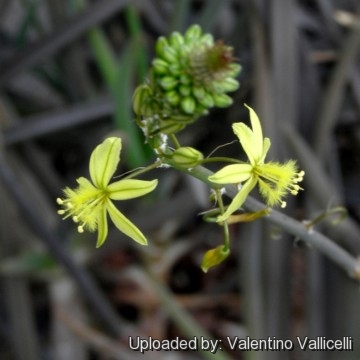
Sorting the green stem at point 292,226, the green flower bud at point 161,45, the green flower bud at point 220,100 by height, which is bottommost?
the green stem at point 292,226

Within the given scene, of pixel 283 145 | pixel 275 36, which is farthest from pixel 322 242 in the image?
pixel 275 36

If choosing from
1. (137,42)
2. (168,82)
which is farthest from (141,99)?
(137,42)

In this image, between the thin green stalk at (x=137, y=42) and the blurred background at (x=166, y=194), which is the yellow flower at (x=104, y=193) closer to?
the blurred background at (x=166, y=194)

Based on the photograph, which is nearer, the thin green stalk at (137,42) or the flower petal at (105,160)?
the flower petal at (105,160)

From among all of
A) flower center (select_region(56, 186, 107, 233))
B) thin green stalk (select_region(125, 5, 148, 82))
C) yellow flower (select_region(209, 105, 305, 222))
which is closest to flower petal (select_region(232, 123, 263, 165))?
yellow flower (select_region(209, 105, 305, 222))

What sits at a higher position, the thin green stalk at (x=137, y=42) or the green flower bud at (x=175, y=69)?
the thin green stalk at (x=137, y=42)

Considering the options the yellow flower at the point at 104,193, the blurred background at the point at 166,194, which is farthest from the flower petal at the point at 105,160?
the blurred background at the point at 166,194

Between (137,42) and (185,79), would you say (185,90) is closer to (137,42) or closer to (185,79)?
(185,79)

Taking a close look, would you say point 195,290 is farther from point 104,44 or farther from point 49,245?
point 104,44
